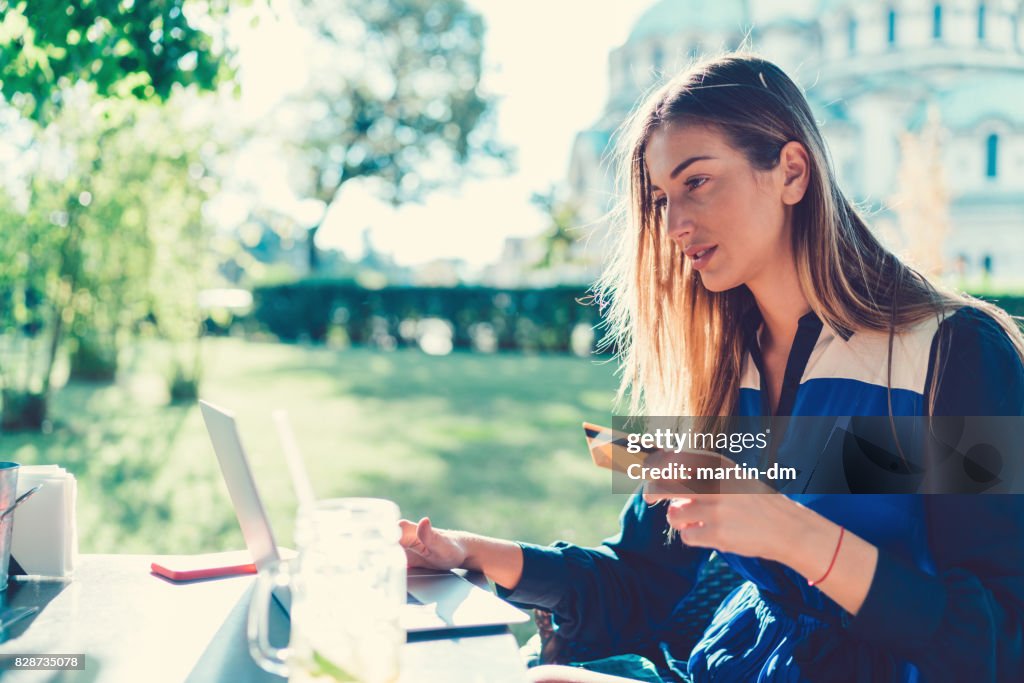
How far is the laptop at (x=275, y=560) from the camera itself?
1.32 m

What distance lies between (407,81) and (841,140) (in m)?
21.0

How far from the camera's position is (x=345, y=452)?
23.7 ft

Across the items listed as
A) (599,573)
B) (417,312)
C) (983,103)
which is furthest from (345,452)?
(983,103)

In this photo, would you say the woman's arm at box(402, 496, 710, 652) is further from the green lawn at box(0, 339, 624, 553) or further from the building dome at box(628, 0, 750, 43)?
the building dome at box(628, 0, 750, 43)

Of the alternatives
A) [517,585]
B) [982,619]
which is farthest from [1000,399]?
[517,585]

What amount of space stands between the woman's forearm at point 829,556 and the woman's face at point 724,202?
64 cm

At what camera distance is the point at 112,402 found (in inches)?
377

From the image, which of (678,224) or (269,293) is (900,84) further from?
(678,224)

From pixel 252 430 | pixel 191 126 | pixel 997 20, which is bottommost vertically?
pixel 252 430

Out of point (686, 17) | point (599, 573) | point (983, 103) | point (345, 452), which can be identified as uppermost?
point (686, 17)

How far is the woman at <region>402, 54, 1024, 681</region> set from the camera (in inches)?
50.9

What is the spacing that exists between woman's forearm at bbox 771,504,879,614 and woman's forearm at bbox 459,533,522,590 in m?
0.64

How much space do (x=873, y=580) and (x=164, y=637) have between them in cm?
102

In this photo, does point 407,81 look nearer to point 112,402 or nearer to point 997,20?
point 112,402
